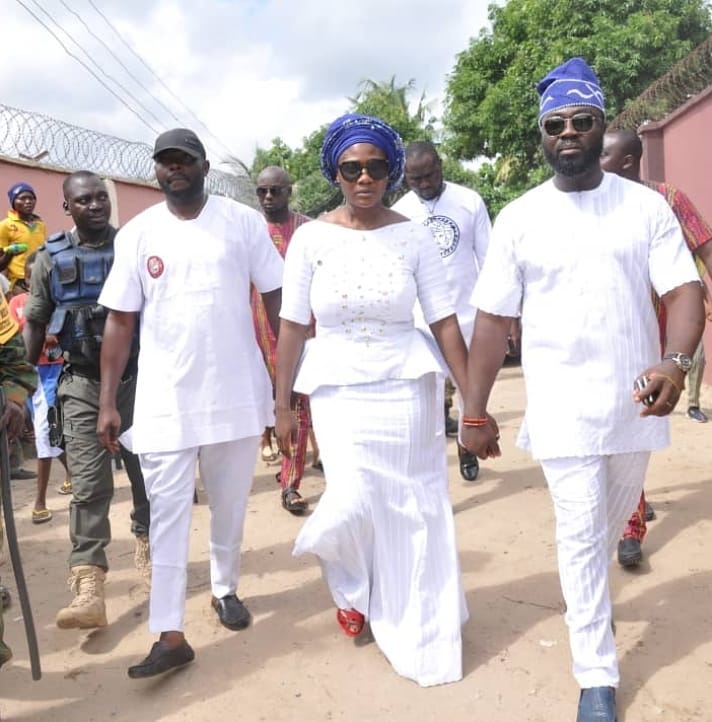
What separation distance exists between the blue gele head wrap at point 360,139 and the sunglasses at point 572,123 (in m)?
0.67

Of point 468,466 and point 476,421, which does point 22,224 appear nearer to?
point 468,466

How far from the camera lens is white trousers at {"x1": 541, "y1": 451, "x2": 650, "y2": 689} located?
9.33ft

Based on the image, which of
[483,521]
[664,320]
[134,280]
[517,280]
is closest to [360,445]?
[517,280]

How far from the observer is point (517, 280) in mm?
2945

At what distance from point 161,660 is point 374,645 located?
0.84 m

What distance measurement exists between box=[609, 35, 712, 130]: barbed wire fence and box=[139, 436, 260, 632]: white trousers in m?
6.46

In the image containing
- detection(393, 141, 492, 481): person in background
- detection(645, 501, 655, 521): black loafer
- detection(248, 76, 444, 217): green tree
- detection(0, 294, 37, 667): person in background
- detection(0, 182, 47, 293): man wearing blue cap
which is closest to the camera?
detection(0, 294, 37, 667): person in background

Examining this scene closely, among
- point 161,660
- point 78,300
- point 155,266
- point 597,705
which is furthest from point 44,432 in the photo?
point 597,705

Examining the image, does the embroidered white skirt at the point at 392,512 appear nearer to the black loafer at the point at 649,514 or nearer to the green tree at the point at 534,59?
the black loafer at the point at 649,514

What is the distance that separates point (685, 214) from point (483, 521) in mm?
2131

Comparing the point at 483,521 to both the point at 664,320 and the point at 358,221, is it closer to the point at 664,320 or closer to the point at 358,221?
the point at 664,320

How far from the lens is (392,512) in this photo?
10.9ft

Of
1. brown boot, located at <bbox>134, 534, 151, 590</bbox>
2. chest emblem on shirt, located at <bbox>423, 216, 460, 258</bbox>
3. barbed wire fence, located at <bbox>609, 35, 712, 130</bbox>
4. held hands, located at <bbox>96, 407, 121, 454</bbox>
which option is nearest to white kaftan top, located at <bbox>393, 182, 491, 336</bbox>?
chest emblem on shirt, located at <bbox>423, 216, 460, 258</bbox>

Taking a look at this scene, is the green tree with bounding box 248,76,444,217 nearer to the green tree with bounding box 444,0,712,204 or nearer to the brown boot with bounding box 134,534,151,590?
the green tree with bounding box 444,0,712,204
